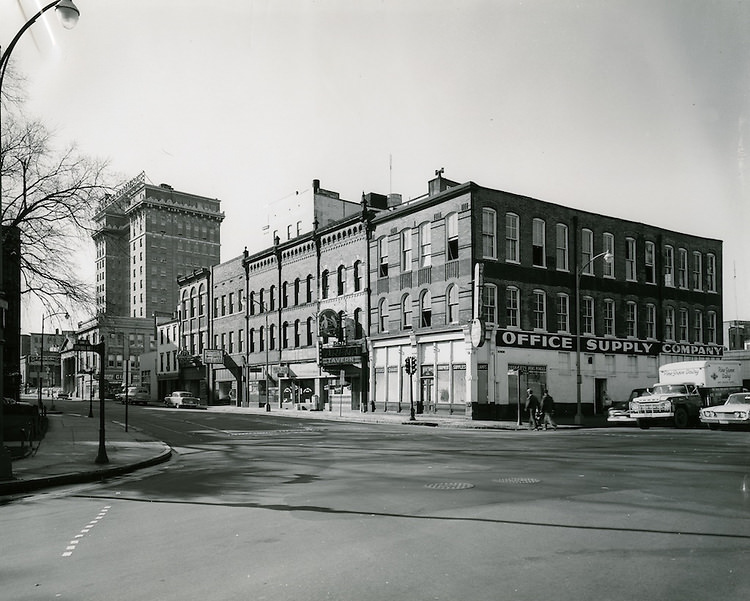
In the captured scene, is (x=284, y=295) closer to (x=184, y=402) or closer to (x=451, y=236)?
(x=184, y=402)

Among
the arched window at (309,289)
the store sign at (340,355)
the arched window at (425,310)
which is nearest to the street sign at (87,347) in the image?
the arched window at (425,310)

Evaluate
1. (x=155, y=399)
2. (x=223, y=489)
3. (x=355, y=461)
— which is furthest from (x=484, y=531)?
(x=155, y=399)

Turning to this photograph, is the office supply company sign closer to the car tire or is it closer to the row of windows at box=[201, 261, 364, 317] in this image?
the car tire

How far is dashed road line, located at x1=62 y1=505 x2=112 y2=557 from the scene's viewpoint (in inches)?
297

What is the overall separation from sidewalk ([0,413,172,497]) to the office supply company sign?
20764 mm

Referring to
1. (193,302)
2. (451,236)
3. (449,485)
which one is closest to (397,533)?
(449,485)

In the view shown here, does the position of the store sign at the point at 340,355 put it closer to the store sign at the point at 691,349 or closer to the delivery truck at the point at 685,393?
the delivery truck at the point at 685,393

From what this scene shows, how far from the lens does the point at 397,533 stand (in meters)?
7.95

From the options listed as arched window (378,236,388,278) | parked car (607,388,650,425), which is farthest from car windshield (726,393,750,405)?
arched window (378,236,388,278)

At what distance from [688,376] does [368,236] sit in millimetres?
21159

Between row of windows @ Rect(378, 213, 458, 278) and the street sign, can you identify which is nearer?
the street sign

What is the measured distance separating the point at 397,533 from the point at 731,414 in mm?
23414

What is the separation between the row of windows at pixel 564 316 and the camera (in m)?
38.3

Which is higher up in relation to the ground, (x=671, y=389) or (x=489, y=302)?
(x=489, y=302)
